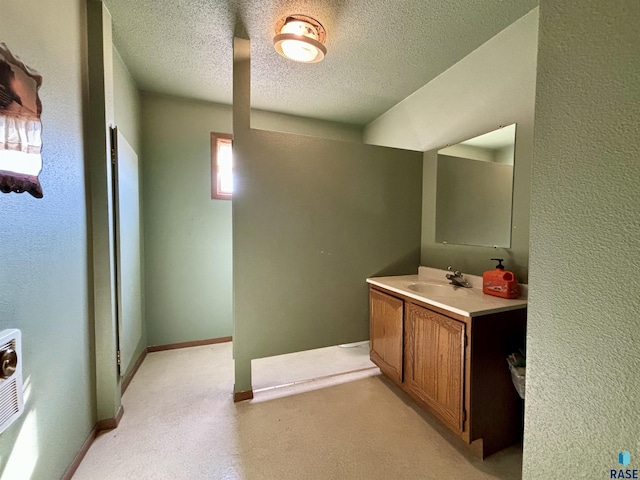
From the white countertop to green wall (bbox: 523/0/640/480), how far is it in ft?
2.44

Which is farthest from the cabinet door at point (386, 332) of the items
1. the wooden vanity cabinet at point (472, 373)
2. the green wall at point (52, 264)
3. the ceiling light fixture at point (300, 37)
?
the green wall at point (52, 264)

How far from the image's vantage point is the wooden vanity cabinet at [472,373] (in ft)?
4.53

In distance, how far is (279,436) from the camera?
158cm

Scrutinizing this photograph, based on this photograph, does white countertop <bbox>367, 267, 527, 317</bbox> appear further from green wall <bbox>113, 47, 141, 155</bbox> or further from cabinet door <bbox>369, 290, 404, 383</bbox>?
green wall <bbox>113, 47, 141, 155</bbox>

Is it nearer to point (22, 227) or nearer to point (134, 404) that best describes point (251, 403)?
point (134, 404)

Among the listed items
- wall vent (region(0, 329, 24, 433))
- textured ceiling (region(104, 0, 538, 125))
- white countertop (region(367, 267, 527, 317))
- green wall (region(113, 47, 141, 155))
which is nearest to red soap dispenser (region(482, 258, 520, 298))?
white countertop (region(367, 267, 527, 317))

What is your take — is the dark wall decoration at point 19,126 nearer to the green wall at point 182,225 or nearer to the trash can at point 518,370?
the green wall at point 182,225

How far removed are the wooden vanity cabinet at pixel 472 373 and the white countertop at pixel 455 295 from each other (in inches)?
1.7

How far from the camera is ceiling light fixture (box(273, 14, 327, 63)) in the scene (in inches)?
64.2

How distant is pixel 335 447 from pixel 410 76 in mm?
2910

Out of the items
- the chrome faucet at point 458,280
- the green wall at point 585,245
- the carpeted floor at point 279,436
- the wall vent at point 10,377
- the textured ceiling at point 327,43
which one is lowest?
the carpeted floor at point 279,436

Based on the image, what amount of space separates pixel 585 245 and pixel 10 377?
5.81ft

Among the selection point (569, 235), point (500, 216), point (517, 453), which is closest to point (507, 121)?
point (500, 216)

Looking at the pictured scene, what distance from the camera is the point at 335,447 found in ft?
4.92
